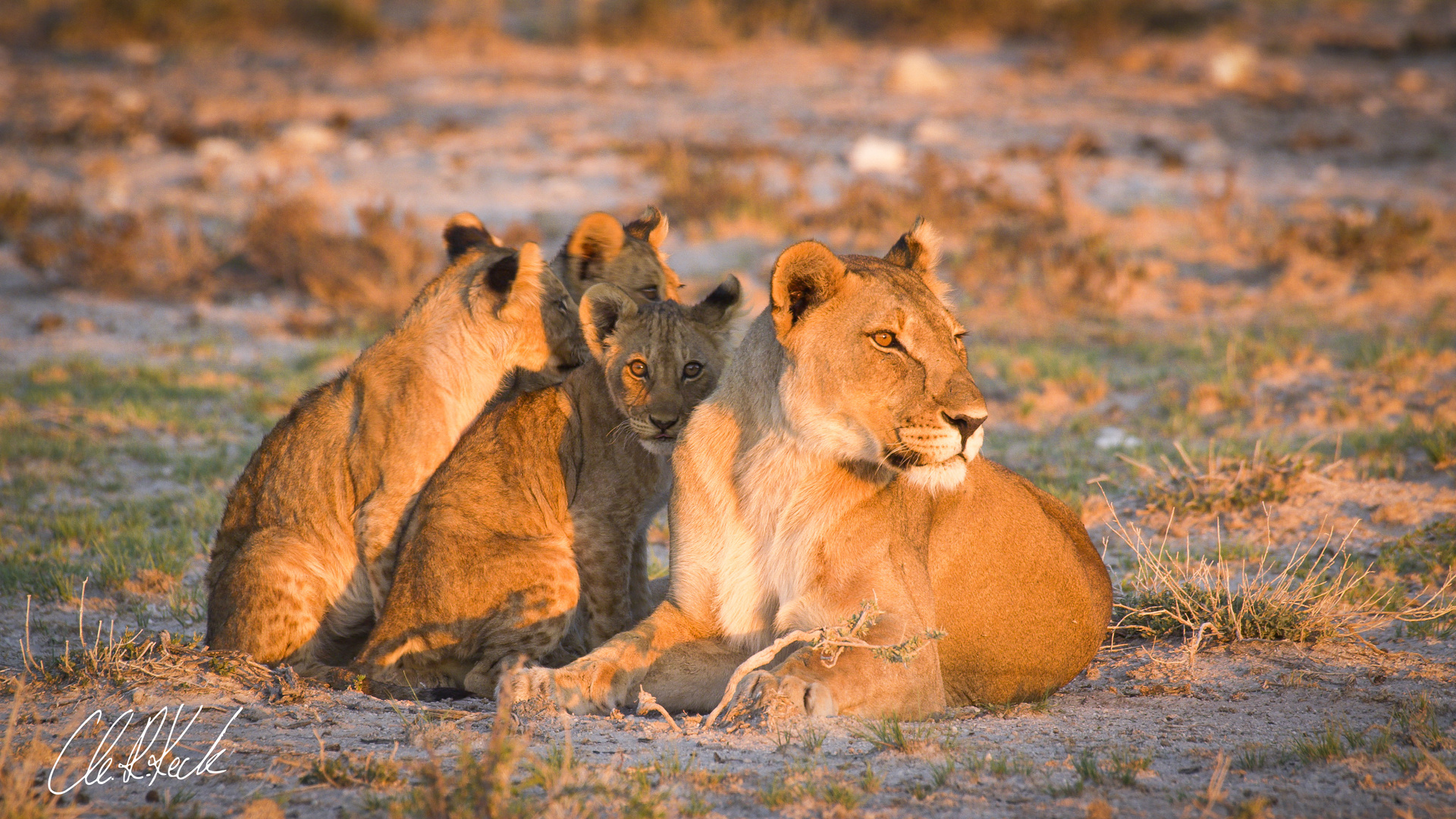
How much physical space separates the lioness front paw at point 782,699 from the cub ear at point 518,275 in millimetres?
2315

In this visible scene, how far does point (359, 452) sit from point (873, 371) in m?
2.40

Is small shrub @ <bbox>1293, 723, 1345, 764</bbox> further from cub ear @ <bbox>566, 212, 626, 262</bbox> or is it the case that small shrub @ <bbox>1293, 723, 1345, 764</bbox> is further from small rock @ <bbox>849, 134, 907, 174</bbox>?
small rock @ <bbox>849, 134, 907, 174</bbox>

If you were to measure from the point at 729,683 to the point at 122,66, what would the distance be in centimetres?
2207

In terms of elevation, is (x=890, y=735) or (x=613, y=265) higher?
(x=613, y=265)

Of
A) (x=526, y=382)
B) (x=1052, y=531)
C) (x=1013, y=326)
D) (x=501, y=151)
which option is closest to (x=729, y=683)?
(x=1052, y=531)

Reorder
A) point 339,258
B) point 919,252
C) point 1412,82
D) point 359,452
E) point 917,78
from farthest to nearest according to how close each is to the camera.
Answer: point 1412,82 < point 917,78 < point 339,258 < point 359,452 < point 919,252

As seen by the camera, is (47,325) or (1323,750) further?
(47,325)

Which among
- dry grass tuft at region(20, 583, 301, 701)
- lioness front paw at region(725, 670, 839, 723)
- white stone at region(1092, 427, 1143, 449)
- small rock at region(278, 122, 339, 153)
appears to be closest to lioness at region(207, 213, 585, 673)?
dry grass tuft at region(20, 583, 301, 701)

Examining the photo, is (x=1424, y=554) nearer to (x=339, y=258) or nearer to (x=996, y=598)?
(x=996, y=598)

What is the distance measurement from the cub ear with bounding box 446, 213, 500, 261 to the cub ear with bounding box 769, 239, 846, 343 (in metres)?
2.46

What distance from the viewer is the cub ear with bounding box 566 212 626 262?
5520 millimetres

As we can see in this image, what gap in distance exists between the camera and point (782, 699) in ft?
12.3

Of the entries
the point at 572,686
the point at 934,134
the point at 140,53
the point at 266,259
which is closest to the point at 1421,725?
the point at 572,686
